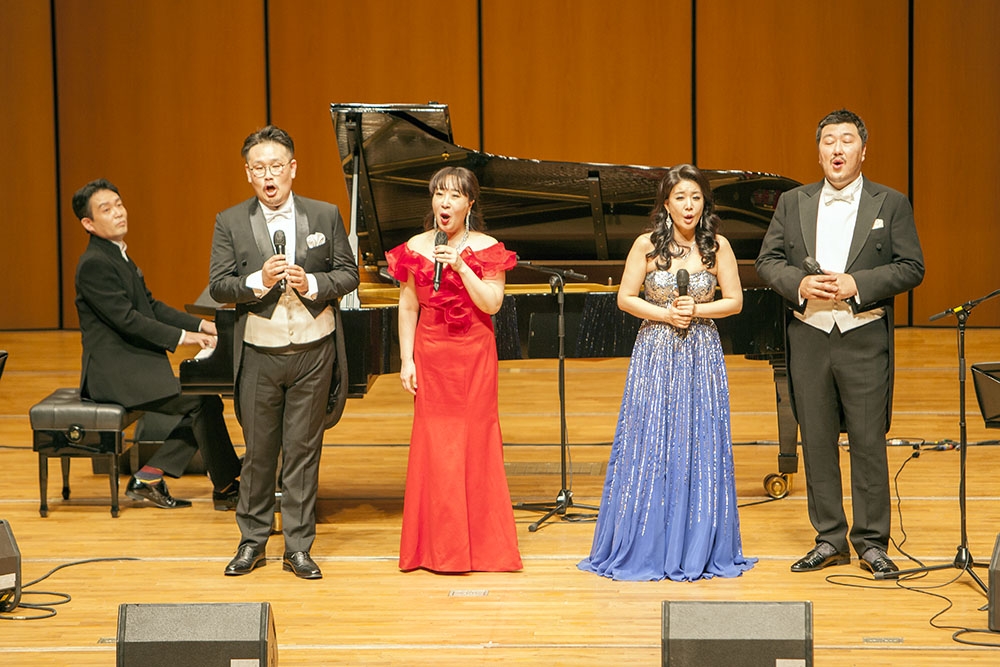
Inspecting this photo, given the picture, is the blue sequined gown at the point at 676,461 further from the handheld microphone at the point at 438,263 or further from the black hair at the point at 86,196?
the black hair at the point at 86,196

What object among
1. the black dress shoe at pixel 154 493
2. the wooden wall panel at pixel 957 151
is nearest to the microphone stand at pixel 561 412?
the black dress shoe at pixel 154 493

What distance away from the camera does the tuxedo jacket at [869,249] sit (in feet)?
14.0

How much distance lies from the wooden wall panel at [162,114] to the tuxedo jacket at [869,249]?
8.05 meters

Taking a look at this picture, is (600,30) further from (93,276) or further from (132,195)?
(93,276)

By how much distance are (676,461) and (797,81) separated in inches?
302

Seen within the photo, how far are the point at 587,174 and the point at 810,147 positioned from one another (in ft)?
19.0

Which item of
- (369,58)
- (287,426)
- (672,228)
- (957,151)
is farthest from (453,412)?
(957,151)

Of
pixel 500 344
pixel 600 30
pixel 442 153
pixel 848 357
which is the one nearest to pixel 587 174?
pixel 442 153

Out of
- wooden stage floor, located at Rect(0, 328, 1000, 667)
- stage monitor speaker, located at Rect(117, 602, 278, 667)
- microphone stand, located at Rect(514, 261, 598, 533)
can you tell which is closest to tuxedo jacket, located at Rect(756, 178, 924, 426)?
wooden stage floor, located at Rect(0, 328, 1000, 667)

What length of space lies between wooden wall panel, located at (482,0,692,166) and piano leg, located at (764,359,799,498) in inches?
235

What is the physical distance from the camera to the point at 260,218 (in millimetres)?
4473

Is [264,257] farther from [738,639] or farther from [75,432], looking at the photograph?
[738,639]

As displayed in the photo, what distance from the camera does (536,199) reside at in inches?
243

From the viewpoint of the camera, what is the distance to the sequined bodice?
4422mm
